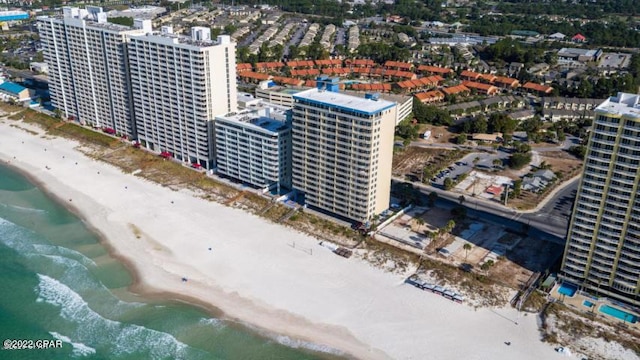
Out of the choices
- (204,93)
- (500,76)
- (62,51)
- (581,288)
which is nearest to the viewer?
(581,288)

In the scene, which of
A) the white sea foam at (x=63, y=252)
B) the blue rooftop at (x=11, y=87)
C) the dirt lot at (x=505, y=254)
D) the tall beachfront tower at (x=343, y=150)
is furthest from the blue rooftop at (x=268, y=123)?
the blue rooftop at (x=11, y=87)

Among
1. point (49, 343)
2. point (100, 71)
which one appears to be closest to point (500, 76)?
point (100, 71)

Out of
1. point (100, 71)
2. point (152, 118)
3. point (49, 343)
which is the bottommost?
point (49, 343)

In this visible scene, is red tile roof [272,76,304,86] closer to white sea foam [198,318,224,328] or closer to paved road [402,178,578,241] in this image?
paved road [402,178,578,241]

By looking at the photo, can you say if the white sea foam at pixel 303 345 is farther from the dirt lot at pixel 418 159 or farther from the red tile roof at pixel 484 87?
the red tile roof at pixel 484 87

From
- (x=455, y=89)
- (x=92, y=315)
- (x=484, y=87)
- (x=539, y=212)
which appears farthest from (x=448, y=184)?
(x=484, y=87)

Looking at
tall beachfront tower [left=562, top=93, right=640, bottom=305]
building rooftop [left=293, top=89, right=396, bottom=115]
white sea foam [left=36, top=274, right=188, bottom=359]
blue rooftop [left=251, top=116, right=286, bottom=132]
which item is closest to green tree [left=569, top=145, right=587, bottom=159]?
tall beachfront tower [left=562, top=93, right=640, bottom=305]

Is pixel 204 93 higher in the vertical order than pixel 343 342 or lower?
higher

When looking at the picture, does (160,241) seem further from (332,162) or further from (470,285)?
(470,285)

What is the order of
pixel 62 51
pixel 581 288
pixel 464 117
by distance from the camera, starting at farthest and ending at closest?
pixel 464 117 → pixel 62 51 → pixel 581 288
